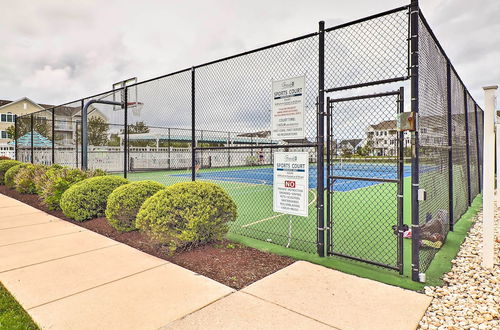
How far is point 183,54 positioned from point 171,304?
12171mm

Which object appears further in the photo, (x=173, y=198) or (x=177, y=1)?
(x=177, y=1)

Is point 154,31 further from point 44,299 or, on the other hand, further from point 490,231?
point 490,231

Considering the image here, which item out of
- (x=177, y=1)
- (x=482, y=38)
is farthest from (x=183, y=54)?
(x=482, y=38)

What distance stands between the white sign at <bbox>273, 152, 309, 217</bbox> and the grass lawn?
3074 mm

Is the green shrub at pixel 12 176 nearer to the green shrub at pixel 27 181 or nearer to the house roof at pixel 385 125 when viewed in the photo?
the green shrub at pixel 27 181

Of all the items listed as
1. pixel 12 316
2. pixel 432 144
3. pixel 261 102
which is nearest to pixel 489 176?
pixel 432 144

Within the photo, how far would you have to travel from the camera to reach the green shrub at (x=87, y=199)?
19.7ft

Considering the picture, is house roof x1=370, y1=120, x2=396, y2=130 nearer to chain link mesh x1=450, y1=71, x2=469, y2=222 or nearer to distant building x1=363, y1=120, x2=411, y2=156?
distant building x1=363, y1=120, x2=411, y2=156

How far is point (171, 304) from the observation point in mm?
2752

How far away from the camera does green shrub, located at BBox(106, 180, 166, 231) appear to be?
500cm

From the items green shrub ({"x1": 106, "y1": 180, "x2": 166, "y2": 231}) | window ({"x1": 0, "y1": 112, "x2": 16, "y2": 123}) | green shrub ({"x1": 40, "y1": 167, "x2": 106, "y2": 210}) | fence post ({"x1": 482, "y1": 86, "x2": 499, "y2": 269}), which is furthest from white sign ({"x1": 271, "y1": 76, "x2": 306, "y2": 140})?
window ({"x1": 0, "y1": 112, "x2": 16, "y2": 123})

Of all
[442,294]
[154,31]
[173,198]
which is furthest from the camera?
[154,31]

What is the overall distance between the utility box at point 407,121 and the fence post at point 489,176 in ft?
4.43

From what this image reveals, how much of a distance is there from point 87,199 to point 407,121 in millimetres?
5854
